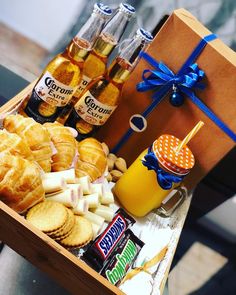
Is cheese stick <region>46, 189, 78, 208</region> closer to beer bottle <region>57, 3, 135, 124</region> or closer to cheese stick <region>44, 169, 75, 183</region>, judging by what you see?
cheese stick <region>44, 169, 75, 183</region>

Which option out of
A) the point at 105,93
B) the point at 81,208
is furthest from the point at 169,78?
the point at 81,208

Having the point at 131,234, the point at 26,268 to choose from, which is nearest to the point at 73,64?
the point at 131,234

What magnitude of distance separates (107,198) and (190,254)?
0.95 meters

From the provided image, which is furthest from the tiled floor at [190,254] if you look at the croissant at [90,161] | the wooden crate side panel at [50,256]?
the wooden crate side panel at [50,256]

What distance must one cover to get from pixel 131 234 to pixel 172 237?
14cm

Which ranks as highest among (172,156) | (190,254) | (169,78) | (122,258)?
(169,78)

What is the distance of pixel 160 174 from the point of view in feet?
3.09

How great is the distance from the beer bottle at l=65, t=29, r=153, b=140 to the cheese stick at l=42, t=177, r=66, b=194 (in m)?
0.23

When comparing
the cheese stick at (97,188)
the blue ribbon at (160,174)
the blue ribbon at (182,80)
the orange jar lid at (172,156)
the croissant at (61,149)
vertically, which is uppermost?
the blue ribbon at (182,80)

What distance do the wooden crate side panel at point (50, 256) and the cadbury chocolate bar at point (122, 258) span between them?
0.05m

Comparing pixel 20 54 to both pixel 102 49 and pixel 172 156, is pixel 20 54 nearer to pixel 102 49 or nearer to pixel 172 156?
pixel 102 49

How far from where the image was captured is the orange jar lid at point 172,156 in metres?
0.93

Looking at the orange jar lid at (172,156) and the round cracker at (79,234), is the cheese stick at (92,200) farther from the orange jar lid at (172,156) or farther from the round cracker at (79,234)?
the orange jar lid at (172,156)

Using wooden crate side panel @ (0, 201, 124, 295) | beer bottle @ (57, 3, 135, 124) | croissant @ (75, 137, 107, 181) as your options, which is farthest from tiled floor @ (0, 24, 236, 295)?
wooden crate side panel @ (0, 201, 124, 295)
